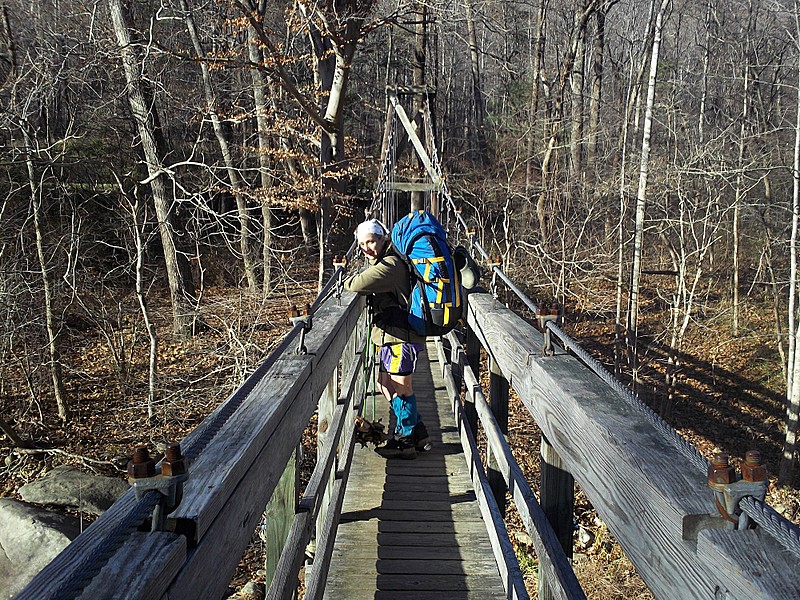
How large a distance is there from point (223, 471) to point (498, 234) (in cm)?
1951

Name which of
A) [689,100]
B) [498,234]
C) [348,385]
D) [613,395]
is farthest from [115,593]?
[689,100]

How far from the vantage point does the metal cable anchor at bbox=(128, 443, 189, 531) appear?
45.6 inches

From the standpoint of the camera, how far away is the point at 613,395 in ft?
6.22

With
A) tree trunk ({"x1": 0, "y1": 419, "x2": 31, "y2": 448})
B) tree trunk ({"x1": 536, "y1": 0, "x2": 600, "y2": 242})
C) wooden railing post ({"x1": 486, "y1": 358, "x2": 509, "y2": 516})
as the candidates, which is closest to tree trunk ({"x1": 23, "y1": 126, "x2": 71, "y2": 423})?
tree trunk ({"x1": 0, "y1": 419, "x2": 31, "y2": 448})

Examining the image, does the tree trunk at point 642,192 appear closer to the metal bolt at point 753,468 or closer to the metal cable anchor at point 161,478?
the metal bolt at point 753,468

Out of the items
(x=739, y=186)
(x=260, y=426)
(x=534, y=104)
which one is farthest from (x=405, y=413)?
(x=534, y=104)

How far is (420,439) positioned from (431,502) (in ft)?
2.19

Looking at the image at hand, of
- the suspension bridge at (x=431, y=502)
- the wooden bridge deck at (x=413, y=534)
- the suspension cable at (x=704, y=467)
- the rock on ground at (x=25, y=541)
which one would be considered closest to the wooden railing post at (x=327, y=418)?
the suspension bridge at (x=431, y=502)

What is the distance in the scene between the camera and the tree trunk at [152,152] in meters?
12.3

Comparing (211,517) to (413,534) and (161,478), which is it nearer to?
(161,478)

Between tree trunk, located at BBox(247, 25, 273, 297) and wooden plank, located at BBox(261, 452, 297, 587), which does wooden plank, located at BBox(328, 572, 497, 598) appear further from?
tree trunk, located at BBox(247, 25, 273, 297)

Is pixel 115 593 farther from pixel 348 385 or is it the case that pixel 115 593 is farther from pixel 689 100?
pixel 689 100

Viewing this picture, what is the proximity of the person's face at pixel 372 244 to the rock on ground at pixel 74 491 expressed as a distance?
5.65m

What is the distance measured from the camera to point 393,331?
4.17 meters
